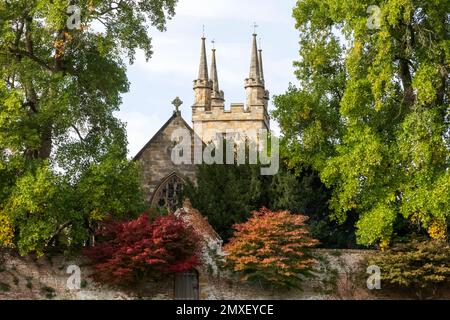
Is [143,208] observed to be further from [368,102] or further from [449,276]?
[449,276]

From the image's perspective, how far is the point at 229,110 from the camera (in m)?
56.2

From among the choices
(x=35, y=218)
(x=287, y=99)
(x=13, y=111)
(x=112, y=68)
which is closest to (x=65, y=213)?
(x=35, y=218)

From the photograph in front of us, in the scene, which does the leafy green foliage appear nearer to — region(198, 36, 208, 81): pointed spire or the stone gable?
the stone gable

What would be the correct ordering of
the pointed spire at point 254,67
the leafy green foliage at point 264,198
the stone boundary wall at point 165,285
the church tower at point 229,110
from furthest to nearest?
the pointed spire at point 254,67
the church tower at point 229,110
the leafy green foliage at point 264,198
the stone boundary wall at point 165,285

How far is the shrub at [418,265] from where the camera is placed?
1270 inches

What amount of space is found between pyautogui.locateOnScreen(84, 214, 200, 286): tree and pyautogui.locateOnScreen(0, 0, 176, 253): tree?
84 centimetres

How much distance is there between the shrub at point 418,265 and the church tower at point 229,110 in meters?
23.1

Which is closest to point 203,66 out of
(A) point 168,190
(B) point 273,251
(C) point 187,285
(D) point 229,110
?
(D) point 229,110

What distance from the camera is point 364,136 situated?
3428cm

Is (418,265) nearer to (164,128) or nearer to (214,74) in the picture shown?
(164,128)

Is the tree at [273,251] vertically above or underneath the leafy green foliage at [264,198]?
underneath

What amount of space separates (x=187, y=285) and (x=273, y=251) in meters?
3.69

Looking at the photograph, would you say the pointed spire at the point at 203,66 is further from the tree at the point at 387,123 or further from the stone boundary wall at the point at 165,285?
the stone boundary wall at the point at 165,285

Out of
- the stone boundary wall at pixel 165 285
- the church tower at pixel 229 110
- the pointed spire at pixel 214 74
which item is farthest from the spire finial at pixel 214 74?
the stone boundary wall at pixel 165 285
